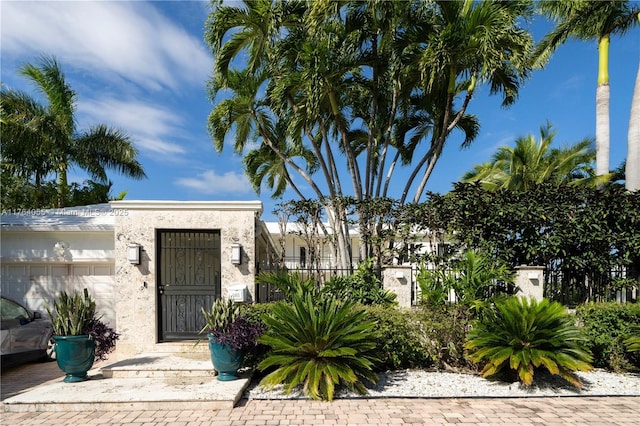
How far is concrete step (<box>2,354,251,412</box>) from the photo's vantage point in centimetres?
520

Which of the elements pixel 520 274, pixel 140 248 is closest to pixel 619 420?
pixel 520 274

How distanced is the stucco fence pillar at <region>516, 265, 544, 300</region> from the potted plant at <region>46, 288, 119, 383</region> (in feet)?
25.1

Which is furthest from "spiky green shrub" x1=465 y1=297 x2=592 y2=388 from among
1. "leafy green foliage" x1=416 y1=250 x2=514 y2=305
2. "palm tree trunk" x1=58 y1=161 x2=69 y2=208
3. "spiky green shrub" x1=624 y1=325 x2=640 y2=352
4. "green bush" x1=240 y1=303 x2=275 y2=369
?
"palm tree trunk" x1=58 y1=161 x2=69 y2=208

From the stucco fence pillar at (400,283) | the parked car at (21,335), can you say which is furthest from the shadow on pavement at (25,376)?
the stucco fence pillar at (400,283)

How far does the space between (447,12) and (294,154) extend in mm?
7060

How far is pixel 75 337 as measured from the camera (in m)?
6.04

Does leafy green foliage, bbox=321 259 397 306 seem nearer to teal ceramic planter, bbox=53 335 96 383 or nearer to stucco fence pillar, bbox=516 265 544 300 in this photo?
stucco fence pillar, bbox=516 265 544 300

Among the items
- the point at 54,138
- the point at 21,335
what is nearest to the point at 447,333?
the point at 21,335

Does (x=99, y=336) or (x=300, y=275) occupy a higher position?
(x=300, y=275)

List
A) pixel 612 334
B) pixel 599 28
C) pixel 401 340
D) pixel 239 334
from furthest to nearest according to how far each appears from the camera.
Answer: pixel 599 28 → pixel 612 334 → pixel 401 340 → pixel 239 334

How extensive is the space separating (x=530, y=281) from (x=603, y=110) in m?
7.88

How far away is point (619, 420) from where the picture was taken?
488 cm

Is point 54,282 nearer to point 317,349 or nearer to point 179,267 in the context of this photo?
point 179,267

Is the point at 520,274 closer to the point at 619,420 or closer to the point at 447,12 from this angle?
the point at 619,420
